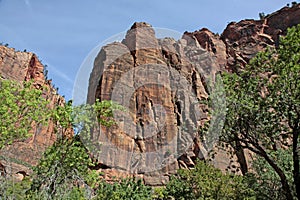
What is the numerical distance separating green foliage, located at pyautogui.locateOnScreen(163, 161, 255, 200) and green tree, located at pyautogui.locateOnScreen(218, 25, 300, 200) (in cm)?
984

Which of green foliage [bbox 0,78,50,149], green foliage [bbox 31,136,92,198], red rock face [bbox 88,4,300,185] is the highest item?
red rock face [bbox 88,4,300,185]

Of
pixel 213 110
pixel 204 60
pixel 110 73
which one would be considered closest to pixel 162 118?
pixel 110 73

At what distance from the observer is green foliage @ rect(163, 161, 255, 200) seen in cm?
2426

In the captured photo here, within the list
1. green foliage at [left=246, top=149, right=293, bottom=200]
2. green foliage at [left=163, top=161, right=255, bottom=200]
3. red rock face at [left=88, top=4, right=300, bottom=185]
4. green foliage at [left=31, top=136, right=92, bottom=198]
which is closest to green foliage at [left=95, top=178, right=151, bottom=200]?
green foliage at [left=163, top=161, right=255, bottom=200]

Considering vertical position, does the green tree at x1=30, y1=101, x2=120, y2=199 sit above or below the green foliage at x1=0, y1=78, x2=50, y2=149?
below

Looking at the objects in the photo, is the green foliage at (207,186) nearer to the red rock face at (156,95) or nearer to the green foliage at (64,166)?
the green foliage at (64,166)

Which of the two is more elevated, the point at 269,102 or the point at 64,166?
the point at 269,102

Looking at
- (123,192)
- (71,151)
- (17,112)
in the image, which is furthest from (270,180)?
(17,112)

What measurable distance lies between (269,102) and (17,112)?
387 inches

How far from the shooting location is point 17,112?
1230cm

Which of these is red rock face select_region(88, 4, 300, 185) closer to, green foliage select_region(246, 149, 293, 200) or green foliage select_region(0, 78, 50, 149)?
green foliage select_region(246, 149, 293, 200)

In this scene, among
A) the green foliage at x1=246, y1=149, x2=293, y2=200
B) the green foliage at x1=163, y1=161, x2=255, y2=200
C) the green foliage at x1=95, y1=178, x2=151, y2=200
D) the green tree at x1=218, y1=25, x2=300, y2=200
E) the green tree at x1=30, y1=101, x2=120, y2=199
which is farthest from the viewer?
the green foliage at x1=163, y1=161, x2=255, y2=200

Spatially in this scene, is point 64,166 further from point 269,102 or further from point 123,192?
point 123,192

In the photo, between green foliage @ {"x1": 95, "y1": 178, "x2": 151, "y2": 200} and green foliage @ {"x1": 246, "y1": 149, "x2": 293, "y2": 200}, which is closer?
green foliage @ {"x1": 246, "y1": 149, "x2": 293, "y2": 200}
